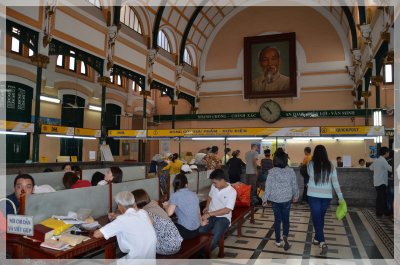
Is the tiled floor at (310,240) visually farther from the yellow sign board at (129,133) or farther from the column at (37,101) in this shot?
the column at (37,101)

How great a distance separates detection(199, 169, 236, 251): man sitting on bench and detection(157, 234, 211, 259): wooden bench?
0.34m

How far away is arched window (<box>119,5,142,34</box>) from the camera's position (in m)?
16.0

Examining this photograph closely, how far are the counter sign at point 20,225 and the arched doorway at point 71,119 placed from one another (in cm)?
1410

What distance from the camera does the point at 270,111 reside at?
826 inches

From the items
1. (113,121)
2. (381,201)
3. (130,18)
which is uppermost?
(130,18)

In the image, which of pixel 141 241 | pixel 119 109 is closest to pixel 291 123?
pixel 119 109

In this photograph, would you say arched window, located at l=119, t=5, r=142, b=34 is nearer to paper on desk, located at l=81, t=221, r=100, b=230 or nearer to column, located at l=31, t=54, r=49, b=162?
column, located at l=31, t=54, r=49, b=162

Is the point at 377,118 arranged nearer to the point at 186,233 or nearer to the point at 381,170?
the point at 381,170

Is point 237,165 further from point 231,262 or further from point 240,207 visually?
point 231,262

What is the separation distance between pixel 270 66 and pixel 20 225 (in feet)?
64.2

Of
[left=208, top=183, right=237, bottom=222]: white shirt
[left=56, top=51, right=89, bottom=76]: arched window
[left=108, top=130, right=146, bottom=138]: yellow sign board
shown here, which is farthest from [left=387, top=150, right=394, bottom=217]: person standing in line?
[left=56, top=51, right=89, bottom=76]: arched window

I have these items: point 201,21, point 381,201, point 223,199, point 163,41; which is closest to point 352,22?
point 201,21

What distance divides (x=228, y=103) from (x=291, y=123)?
463 centimetres

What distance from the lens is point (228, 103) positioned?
2245cm
